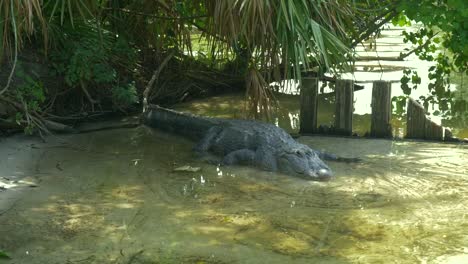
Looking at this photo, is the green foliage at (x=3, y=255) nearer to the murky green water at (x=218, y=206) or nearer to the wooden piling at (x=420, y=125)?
the murky green water at (x=218, y=206)

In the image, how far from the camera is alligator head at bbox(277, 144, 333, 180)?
19.1 ft

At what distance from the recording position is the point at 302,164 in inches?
233

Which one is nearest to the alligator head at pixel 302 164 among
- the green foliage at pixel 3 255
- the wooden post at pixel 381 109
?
the wooden post at pixel 381 109

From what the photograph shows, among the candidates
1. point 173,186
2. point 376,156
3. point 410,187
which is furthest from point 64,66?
point 410,187

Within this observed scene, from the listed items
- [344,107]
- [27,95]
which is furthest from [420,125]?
[27,95]

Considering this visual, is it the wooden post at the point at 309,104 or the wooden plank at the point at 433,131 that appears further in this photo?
the wooden post at the point at 309,104

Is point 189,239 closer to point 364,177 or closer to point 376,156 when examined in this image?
point 364,177

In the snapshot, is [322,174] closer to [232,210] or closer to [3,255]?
[232,210]

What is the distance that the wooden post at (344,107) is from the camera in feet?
A: 23.4

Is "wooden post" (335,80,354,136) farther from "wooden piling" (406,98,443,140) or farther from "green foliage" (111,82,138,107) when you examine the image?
"green foliage" (111,82,138,107)

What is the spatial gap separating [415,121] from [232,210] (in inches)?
114

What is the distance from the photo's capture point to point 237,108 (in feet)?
29.1

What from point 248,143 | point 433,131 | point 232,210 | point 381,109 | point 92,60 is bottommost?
point 232,210

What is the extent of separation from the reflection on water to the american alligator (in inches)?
5.5
